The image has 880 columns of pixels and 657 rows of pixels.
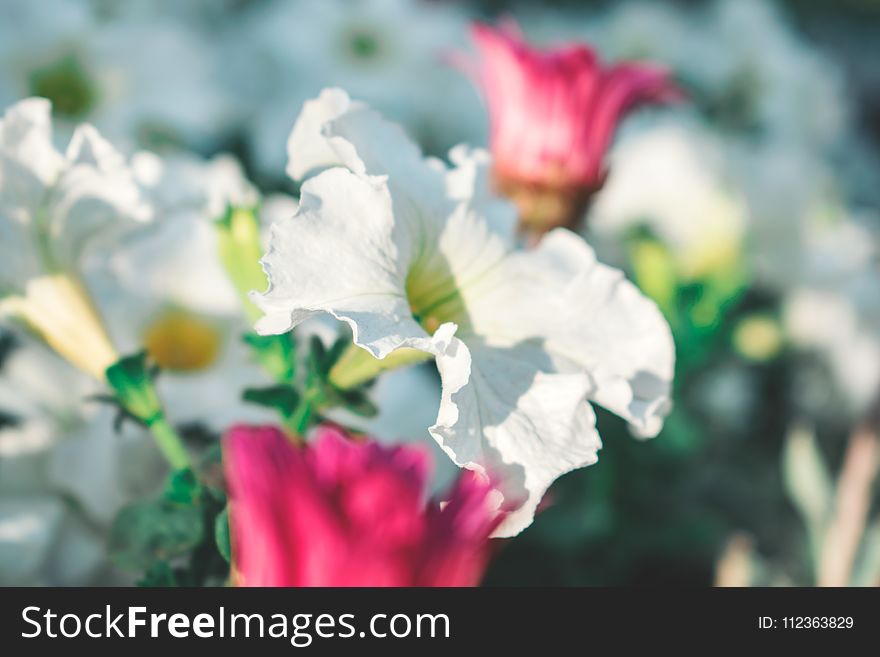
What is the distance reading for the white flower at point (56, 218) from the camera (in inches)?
15.7

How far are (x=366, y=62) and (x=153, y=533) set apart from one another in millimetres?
756

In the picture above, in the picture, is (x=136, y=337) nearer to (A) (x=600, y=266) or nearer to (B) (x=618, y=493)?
(A) (x=600, y=266)

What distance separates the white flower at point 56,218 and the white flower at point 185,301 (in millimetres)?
75

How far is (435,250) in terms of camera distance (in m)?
0.40

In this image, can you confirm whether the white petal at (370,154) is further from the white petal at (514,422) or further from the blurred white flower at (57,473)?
the blurred white flower at (57,473)

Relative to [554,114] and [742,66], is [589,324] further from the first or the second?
[742,66]

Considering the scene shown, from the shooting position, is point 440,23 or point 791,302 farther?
point 440,23

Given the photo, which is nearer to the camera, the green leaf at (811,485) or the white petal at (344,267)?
the white petal at (344,267)

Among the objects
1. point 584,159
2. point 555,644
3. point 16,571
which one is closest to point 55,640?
point 16,571

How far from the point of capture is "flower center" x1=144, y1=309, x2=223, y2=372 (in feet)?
1.85

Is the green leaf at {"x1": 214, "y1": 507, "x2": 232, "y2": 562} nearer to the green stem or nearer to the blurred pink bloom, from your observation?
the green stem

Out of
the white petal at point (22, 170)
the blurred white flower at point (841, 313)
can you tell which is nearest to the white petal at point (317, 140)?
the white petal at point (22, 170)

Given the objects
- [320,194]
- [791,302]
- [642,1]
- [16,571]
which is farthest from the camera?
[642,1]

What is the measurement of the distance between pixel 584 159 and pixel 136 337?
0.30 meters
